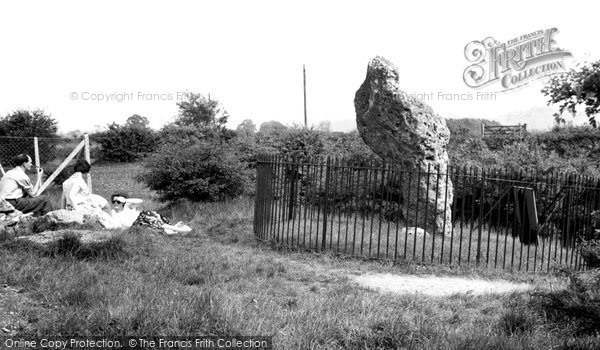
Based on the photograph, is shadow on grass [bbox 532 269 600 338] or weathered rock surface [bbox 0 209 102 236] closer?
shadow on grass [bbox 532 269 600 338]

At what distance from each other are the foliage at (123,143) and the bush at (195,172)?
16.1 m

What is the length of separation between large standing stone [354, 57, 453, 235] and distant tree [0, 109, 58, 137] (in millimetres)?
19708

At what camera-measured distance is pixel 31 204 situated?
32.2 ft

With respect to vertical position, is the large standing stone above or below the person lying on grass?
above

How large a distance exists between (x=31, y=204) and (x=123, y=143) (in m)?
20.7

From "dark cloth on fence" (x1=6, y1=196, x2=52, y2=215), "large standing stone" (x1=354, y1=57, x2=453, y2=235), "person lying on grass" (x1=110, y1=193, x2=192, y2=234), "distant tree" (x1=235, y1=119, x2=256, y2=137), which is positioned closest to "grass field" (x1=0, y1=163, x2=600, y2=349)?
"person lying on grass" (x1=110, y1=193, x2=192, y2=234)

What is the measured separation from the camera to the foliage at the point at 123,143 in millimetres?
29594

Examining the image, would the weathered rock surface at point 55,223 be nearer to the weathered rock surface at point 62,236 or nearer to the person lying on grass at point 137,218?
the person lying on grass at point 137,218

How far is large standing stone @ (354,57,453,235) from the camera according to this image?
33.4ft

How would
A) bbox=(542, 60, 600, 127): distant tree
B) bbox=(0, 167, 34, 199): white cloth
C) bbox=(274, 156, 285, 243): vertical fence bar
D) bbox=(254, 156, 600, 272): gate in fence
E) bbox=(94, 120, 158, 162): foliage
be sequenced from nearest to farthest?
bbox=(542, 60, 600, 127): distant tree
bbox=(254, 156, 600, 272): gate in fence
bbox=(274, 156, 285, 243): vertical fence bar
bbox=(0, 167, 34, 199): white cloth
bbox=(94, 120, 158, 162): foliage

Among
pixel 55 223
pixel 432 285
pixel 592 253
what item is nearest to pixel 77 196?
pixel 55 223

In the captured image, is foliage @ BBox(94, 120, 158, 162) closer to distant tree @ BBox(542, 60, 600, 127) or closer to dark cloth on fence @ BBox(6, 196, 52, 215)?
dark cloth on fence @ BBox(6, 196, 52, 215)

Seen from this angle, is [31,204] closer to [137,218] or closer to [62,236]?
[137,218]

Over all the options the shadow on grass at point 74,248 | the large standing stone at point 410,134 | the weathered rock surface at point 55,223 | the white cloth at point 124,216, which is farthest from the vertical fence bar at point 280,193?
the weathered rock surface at point 55,223
